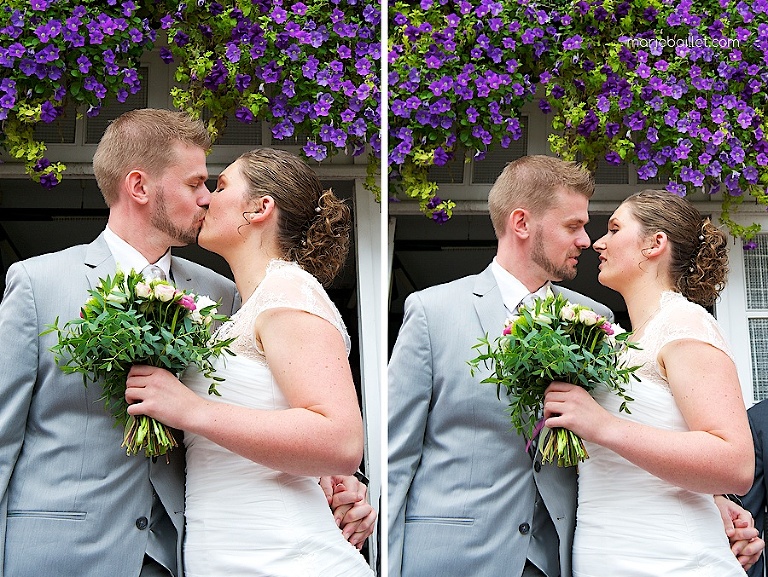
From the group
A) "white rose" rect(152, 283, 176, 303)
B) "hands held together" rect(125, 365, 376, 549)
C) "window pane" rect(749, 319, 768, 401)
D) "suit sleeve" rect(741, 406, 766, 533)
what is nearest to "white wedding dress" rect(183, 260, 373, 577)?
"hands held together" rect(125, 365, 376, 549)

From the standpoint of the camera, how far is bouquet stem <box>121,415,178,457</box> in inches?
82.7

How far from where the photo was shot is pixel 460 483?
253 centimetres

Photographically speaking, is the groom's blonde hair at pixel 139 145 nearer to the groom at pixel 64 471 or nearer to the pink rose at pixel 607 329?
the groom at pixel 64 471

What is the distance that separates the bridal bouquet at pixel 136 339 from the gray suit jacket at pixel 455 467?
1.98 feet

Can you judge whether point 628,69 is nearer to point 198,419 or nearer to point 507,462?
point 507,462

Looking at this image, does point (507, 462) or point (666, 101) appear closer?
point (507, 462)

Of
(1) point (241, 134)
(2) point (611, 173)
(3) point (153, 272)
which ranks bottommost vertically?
(3) point (153, 272)

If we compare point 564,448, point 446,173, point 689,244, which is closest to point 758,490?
point 689,244

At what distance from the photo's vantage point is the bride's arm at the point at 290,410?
6.84 ft

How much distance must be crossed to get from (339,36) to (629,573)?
184 cm

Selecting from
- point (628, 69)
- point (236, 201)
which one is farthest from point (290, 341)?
point (628, 69)

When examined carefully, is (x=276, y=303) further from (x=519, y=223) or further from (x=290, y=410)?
(x=519, y=223)

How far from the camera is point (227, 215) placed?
2.46m

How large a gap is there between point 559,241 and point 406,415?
643 millimetres
